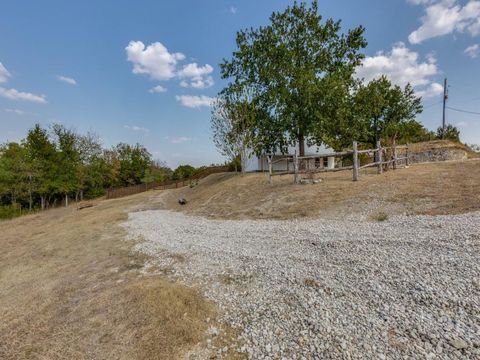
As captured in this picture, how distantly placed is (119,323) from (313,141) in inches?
761

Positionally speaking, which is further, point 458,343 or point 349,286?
point 349,286

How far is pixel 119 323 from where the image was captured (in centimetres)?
352

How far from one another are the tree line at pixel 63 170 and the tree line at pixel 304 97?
614 inches

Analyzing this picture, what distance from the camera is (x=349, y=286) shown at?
3.83 meters

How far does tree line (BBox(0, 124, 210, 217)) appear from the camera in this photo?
2500 cm

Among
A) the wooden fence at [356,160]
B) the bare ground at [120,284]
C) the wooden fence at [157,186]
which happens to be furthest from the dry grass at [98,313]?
the wooden fence at [157,186]

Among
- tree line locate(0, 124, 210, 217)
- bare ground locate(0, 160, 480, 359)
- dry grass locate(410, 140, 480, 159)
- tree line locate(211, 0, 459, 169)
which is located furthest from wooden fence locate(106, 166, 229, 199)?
dry grass locate(410, 140, 480, 159)

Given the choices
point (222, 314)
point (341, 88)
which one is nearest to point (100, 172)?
point (341, 88)

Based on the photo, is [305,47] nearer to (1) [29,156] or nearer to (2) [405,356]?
(2) [405,356]

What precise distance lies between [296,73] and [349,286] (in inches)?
708

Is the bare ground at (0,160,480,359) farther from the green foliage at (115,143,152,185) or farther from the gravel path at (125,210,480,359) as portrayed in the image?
the green foliage at (115,143,152,185)

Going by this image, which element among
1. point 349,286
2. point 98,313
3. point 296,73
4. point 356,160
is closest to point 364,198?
point 356,160

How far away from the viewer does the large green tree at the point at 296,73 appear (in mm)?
18406

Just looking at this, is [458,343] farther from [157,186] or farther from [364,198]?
[157,186]
